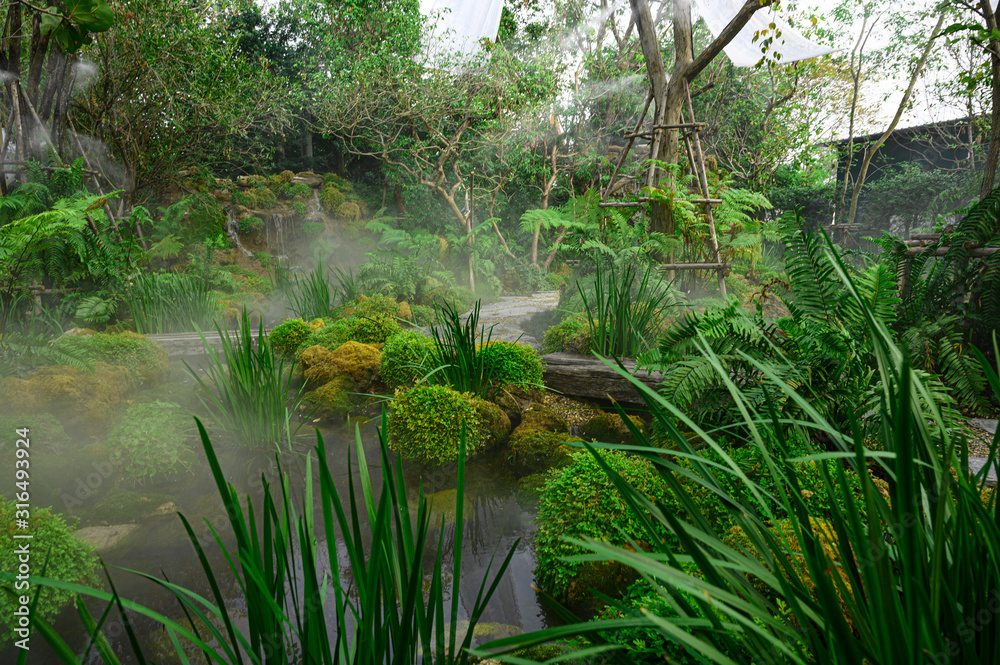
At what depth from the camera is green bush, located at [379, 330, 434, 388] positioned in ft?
11.1

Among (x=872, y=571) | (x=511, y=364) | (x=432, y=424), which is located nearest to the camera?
(x=872, y=571)

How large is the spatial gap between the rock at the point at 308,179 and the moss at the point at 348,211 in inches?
43.2

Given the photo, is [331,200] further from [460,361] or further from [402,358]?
[460,361]

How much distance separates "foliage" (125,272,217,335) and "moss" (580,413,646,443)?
4227mm

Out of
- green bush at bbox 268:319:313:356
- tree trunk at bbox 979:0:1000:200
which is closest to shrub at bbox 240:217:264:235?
green bush at bbox 268:319:313:356

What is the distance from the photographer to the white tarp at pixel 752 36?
17.7 ft

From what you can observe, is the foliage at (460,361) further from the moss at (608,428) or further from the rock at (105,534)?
the rock at (105,534)

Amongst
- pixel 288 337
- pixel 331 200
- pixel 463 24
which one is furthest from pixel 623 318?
pixel 331 200

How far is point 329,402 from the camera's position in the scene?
341cm

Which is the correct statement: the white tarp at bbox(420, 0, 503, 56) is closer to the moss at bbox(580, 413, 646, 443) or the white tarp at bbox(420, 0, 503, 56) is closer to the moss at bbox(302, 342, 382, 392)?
the moss at bbox(302, 342, 382, 392)

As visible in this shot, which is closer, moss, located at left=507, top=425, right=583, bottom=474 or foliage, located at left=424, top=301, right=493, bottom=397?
moss, located at left=507, top=425, right=583, bottom=474

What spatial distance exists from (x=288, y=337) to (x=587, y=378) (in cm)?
295

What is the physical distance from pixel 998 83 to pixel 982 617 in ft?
14.3

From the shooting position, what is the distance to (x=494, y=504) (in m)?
2.41
